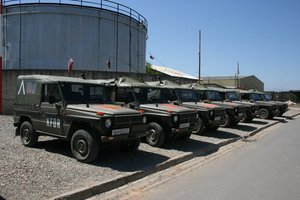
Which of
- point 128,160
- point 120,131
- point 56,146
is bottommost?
point 128,160

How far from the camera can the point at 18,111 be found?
428 inches

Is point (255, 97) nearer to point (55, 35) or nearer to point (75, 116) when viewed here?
point (55, 35)

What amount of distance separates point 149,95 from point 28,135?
13.9ft

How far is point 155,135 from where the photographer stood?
1143 cm

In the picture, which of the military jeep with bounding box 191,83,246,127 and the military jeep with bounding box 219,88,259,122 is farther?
the military jeep with bounding box 219,88,259,122

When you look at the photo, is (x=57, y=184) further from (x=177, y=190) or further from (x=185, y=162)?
(x=185, y=162)

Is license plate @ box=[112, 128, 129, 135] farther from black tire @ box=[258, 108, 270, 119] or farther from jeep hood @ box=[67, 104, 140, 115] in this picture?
black tire @ box=[258, 108, 270, 119]

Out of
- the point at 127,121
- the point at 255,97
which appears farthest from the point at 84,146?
the point at 255,97

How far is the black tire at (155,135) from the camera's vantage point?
11312 millimetres

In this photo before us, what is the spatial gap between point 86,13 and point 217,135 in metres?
15.5

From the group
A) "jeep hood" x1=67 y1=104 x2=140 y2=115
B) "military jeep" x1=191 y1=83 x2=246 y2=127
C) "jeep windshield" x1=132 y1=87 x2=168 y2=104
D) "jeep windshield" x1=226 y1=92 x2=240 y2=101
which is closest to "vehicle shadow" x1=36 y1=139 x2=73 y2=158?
"jeep hood" x1=67 y1=104 x2=140 y2=115

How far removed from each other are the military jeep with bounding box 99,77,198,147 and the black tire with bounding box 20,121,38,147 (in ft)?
8.53

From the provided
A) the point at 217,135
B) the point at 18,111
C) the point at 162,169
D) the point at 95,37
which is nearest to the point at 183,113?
the point at 162,169

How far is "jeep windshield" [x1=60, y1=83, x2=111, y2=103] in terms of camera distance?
9516mm
